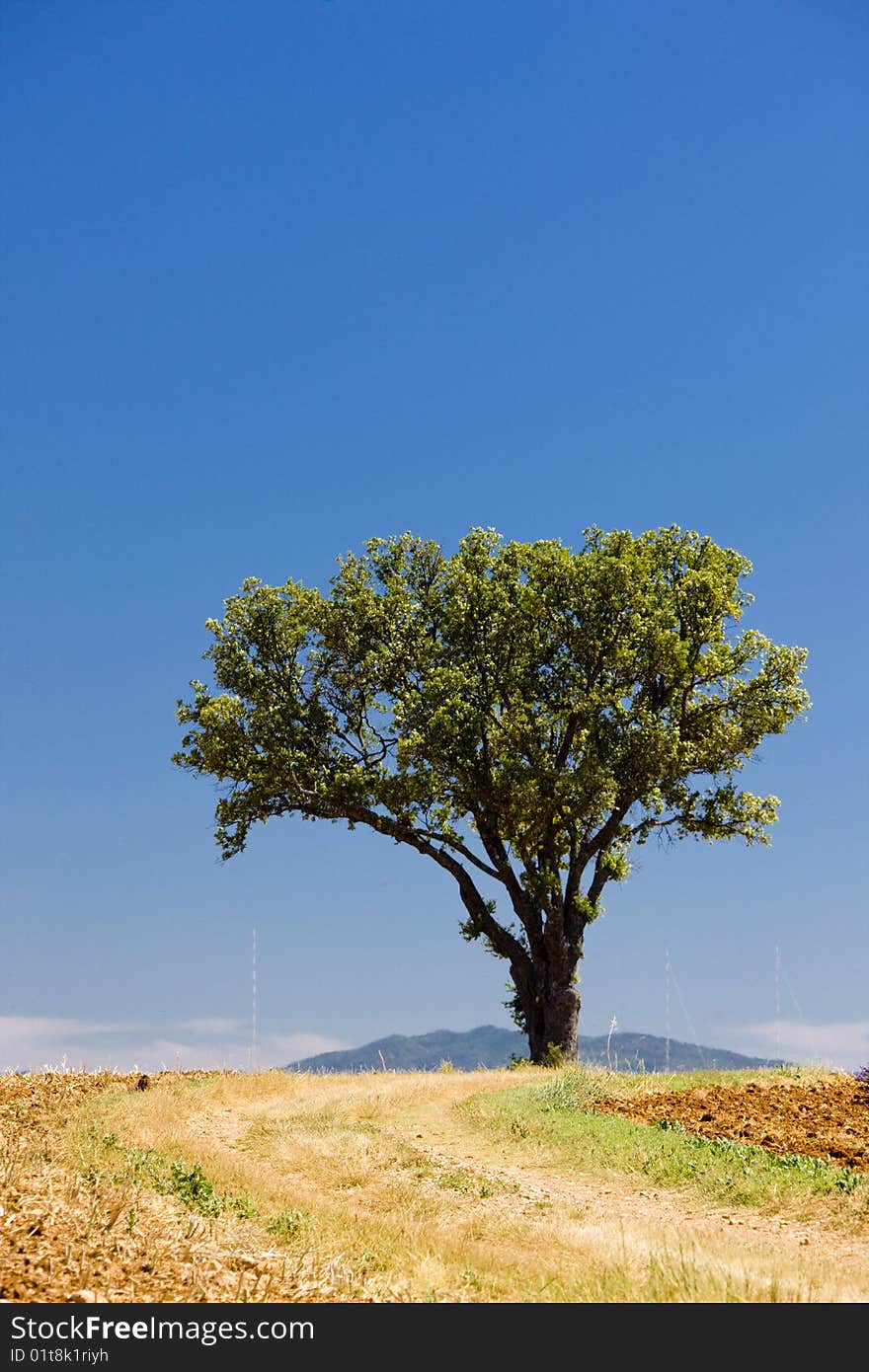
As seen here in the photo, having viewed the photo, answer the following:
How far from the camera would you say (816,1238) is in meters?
14.3

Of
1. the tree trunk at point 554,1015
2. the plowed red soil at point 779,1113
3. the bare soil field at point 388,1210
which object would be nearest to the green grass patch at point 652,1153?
the bare soil field at point 388,1210

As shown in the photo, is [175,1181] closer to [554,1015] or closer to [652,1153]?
[652,1153]

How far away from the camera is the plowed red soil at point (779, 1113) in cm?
1884

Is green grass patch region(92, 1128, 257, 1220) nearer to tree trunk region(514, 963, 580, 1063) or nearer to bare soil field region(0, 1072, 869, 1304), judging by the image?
bare soil field region(0, 1072, 869, 1304)

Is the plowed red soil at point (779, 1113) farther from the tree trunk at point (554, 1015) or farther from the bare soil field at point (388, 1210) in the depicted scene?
the tree trunk at point (554, 1015)

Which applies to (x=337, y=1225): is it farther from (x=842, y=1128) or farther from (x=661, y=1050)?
(x=661, y=1050)

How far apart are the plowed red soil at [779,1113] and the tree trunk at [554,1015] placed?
8.07 m

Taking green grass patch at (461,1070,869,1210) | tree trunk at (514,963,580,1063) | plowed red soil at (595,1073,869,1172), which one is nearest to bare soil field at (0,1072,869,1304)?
plowed red soil at (595,1073,869,1172)

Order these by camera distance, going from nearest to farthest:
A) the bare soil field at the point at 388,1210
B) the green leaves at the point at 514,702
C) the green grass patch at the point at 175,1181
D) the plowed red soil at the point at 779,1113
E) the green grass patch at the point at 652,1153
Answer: the bare soil field at the point at 388,1210 → the green grass patch at the point at 175,1181 → the green grass patch at the point at 652,1153 → the plowed red soil at the point at 779,1113 → the green leaves at the point at 514,702

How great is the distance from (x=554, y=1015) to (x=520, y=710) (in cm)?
941

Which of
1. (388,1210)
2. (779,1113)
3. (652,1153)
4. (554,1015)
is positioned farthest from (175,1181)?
(554,1015)

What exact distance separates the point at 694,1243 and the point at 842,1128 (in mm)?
8959

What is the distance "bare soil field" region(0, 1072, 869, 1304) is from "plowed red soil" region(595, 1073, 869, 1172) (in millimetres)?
73
